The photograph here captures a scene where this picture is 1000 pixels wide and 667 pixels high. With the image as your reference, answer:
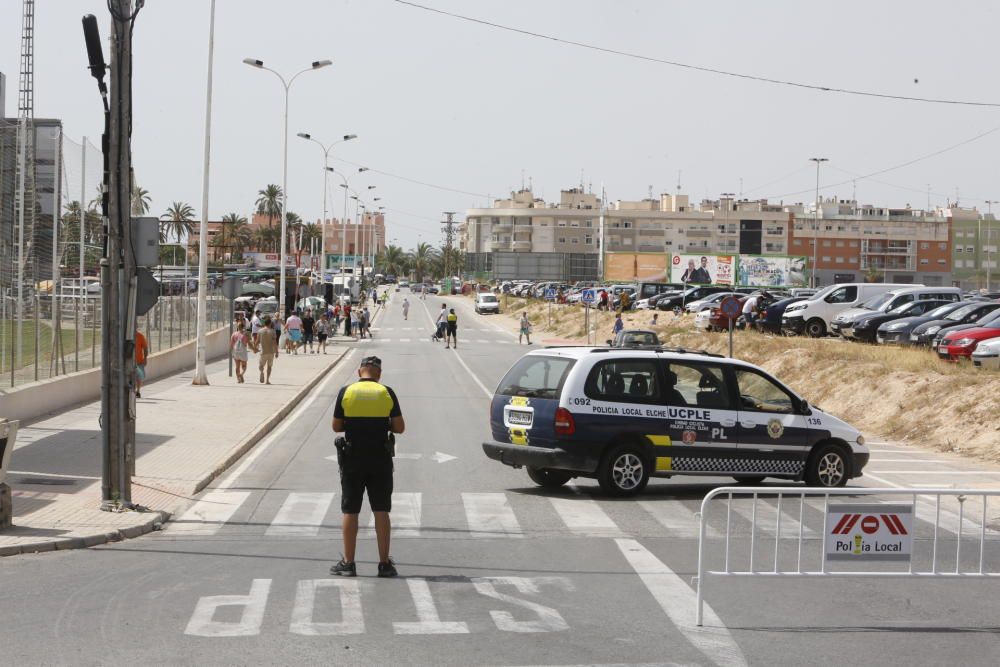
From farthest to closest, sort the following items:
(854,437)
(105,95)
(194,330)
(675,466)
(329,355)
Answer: (329,355) < (194,330) < (854,437) < (675,466) < (105,95)

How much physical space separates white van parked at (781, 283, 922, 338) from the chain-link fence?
2144 centimetres

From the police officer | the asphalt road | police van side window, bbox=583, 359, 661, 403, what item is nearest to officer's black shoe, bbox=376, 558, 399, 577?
the police officer

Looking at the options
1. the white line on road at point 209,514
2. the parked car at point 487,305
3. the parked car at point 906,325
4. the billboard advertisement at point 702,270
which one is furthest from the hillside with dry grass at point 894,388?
the parked car at point 487,305

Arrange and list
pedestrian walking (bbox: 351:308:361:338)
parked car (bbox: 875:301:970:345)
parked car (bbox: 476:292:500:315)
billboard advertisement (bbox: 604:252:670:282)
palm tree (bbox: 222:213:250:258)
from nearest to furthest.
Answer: parked car (bbox: 875:301:970:345) < pedestrian walking (bbox: 351:308:361:338) < billboard advertisement (bbox: 604:252:670:282) < parked car (bbox: 476:292:500:315) < palm tree (bbox: 222:213:250:258)

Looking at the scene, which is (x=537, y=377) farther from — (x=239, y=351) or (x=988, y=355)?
(x=239, y=351)

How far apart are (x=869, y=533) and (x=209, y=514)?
7.43 meters

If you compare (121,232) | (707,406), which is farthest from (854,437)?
(121,232)

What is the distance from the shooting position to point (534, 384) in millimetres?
14773

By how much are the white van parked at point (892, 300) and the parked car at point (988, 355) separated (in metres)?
12.0

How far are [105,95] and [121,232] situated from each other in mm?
1447

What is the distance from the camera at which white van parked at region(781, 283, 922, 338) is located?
4169 centimetres

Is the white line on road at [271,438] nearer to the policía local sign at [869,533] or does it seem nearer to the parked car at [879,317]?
the policía local sign at [869,533]

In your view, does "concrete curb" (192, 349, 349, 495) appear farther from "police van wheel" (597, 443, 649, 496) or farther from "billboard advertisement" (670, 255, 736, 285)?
"billboard advertisement" (670, 255, 736, 285)

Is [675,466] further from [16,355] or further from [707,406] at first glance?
[16,355]
